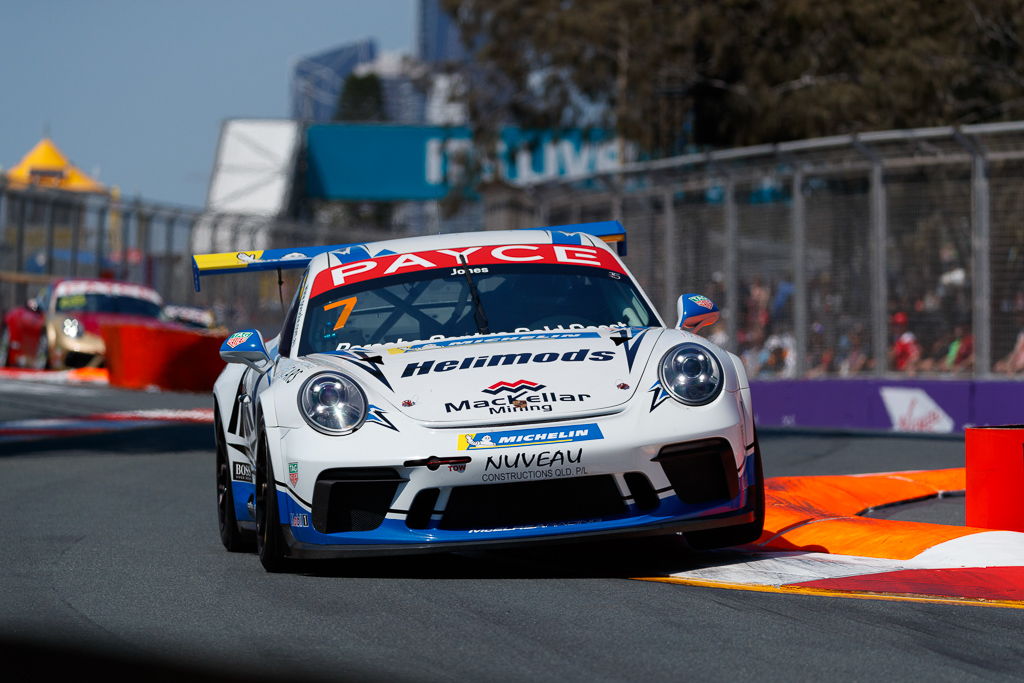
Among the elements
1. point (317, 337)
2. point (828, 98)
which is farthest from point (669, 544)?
point (828, 98)

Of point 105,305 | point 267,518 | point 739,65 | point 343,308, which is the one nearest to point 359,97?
point 739,65

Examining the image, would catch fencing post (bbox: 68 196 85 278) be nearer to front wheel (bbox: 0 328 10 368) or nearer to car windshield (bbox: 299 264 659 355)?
front wheel (bbox: 0 328 10 368)

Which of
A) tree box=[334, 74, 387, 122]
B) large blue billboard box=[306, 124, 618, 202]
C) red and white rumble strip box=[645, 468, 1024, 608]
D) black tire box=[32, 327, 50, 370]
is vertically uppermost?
tree box=[334, 74, 387, 122]

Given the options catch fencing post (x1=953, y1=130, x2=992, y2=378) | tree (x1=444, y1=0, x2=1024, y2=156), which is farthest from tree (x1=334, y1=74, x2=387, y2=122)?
catch fencing post (x1=953, y1=130, x2=992, y2=378)

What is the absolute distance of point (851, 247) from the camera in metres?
17.4

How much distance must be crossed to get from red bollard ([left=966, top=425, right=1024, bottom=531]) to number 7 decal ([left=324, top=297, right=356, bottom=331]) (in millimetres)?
2530

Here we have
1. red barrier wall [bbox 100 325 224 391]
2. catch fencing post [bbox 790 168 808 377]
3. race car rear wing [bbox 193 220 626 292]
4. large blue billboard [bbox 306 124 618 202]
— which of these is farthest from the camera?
large blue billboard [bbox 306 124 618 202]

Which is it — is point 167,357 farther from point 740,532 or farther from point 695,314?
point 740,532

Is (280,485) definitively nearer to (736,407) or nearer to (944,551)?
(736,407)

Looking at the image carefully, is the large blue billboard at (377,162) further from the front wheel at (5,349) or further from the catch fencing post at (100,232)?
the front wheel at (5,349)

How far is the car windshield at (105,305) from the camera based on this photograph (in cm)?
2445

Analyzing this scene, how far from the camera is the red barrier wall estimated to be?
20997 millimetres

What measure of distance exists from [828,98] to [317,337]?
24486mm

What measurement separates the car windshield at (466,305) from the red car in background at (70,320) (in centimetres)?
1695
